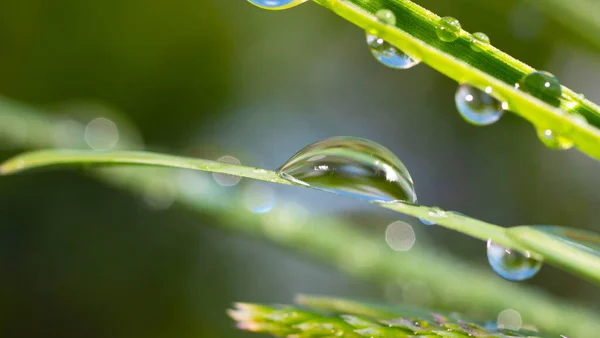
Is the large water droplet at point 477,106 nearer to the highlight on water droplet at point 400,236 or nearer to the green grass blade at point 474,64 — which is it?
the green grass blade at point 474,64

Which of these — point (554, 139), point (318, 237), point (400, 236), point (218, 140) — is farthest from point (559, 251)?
point (218, 140)

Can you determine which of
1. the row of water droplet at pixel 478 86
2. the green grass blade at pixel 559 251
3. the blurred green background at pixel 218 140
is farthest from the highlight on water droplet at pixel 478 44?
the blurred green background at pixel 218 140

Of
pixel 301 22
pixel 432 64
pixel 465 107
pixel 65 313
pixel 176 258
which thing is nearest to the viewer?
pixel 432 64

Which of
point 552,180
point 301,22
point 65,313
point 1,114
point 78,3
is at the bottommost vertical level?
point 65,313

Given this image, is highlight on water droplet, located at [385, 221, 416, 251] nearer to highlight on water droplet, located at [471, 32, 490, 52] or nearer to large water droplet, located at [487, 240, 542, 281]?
large water droplet, located at [487, 240, 542, 281]

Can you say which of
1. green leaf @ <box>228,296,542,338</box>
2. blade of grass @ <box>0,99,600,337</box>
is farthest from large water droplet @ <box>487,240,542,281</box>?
blade of grass @ <box>0,99,600,337</box>

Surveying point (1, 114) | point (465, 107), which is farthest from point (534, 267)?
point (1, 114)

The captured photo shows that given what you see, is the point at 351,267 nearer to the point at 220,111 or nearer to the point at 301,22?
the point at 220,111
